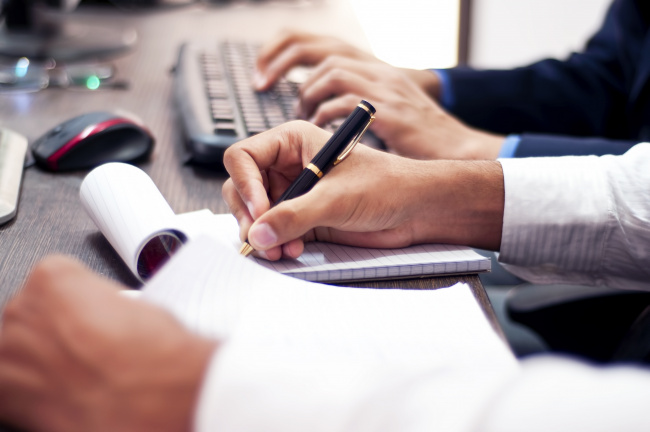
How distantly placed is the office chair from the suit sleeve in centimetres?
28

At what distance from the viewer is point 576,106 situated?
0.99 meters

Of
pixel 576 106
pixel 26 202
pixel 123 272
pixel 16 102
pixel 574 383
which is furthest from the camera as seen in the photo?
pixel 576 106

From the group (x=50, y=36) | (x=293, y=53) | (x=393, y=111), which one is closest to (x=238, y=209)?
(x=393, y=111)

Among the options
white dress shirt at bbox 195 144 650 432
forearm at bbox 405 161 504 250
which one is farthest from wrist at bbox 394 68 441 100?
white dress shirt at bbox 195 144 650 432

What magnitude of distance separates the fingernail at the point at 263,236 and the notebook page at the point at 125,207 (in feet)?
0.19

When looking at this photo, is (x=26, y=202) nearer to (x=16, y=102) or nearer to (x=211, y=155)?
(x=211, y=155)

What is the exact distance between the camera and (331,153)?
0.51 metres

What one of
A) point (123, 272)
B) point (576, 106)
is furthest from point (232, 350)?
point (576, 106)

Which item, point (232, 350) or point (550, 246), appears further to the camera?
point (550, 246)

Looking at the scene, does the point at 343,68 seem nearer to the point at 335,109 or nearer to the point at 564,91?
the point at 335,109

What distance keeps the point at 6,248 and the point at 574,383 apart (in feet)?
1.36

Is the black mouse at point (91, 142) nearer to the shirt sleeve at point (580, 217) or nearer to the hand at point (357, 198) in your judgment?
the hand at point (357, 198)

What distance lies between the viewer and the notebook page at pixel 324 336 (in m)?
0.30

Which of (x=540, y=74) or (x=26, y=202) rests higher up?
(x=26, y=202)
